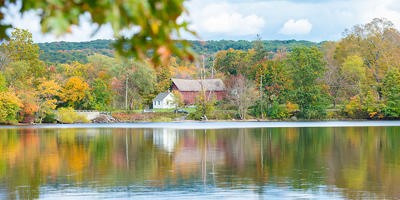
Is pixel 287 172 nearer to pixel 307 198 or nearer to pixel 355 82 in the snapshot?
pixel 307 198

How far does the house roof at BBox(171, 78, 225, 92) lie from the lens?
3903 inches

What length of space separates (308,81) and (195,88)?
911 inches

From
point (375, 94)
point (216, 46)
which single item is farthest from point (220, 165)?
point (216, 46)

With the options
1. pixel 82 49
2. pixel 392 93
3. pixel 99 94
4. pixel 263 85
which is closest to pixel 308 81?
pixel 263 85

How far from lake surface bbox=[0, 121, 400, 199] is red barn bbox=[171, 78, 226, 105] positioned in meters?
60.8

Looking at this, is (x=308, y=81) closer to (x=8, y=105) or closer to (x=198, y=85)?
(x=198, y=85)

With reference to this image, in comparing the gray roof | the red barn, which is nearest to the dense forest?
the gray roof

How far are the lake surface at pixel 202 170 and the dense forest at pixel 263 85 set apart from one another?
41.2 meters

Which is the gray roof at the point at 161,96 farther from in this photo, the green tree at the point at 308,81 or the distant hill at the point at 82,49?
the distant hill at the point at 82,49

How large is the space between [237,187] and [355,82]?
6766cm

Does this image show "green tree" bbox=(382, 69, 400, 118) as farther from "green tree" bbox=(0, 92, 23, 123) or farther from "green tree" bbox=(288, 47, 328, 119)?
"green tree" bbox=(0, 92, 23, 123)

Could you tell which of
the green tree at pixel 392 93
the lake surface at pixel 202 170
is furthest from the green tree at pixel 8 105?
the green tree at pixel 392 93

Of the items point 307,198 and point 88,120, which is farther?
point 88,120

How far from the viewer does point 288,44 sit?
198500 mm
